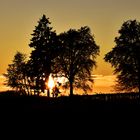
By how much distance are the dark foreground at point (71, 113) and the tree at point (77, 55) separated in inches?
1079

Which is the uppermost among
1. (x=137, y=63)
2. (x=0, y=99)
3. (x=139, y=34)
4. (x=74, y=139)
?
(x=139, y=34)

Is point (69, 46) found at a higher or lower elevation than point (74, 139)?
higher

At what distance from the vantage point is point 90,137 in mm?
21469

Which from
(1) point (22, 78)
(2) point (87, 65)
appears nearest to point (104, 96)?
(2) point (87, 65)

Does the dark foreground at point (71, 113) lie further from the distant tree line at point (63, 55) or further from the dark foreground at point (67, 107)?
the distant tree line at point (63, 55)

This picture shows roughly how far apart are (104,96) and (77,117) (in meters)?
13.8

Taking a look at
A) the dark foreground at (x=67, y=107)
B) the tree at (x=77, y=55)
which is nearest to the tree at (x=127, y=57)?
the tree at (x=77, y=55)

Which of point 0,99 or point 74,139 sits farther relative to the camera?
point 0,99

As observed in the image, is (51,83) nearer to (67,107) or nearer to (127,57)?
(127,57)

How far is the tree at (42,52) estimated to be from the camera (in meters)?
63.7

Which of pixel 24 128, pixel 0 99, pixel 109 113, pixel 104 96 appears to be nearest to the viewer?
pixel 24 128

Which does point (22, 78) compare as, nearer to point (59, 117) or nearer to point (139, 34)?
point (139, 34)

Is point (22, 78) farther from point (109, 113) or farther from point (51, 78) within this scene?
point (109, 113)

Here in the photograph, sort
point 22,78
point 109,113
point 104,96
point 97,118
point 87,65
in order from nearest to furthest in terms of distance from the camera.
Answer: point 97,118 < point 109,113 < point 104,96 < point 87,65 < point 22,78
